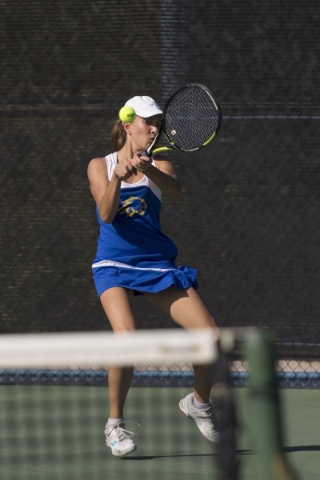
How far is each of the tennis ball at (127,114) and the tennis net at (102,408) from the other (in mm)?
746

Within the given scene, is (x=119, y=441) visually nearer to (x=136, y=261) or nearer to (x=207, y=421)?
(x=207, y=421)

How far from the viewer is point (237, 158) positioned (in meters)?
4.89

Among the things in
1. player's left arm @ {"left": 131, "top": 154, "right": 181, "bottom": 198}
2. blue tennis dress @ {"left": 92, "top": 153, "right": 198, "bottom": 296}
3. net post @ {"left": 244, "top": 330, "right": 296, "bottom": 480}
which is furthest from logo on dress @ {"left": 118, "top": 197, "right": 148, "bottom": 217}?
net post @ {"left": 244, "top": 330, "right": 296, "bottom": 480}

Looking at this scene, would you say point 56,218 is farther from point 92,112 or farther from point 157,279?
point 157,279

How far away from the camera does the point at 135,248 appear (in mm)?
3609

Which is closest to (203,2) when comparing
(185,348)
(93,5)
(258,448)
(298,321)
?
(93,5)

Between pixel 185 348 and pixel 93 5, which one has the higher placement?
pixel 93 5

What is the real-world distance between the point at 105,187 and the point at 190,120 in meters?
0.53

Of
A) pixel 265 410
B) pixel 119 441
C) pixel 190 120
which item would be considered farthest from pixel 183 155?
pixel 265 410

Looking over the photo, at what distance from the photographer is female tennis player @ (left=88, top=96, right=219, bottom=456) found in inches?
138

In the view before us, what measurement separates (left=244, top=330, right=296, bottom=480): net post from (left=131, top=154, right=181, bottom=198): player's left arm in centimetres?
167

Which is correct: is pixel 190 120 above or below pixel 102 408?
above

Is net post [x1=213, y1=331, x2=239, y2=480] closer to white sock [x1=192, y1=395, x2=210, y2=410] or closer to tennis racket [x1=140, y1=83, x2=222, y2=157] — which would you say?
white sock [x1=192, y1=395, x2=210, y2=410]

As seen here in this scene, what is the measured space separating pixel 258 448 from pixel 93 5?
361 centimetres
